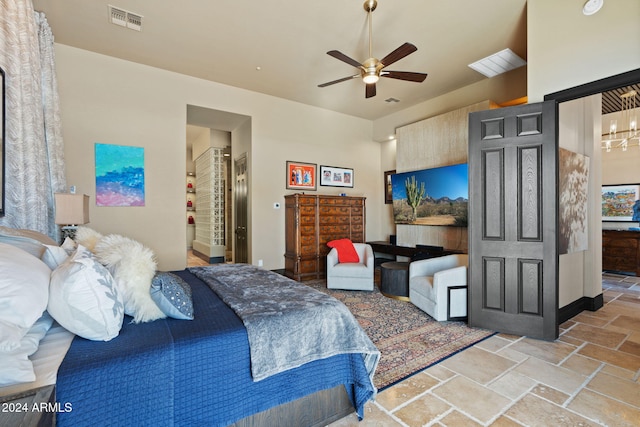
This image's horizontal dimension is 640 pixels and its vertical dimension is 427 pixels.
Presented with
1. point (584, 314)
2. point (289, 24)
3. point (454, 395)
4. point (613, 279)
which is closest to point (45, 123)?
point (289, 24)

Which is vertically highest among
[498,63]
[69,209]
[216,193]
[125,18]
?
[125,18]

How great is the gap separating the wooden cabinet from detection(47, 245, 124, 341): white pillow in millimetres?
7874

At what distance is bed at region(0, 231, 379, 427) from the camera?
1.11 meters

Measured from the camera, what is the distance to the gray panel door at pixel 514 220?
2804 millimetres

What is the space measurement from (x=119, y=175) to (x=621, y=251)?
30.0 ft

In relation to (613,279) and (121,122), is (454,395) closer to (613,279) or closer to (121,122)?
(121,122)

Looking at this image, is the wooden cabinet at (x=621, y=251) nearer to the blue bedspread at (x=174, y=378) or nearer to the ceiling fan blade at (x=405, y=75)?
the ceiling fan blade at (x=405, y=75)

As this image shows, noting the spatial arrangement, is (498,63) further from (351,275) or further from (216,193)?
(216,193)

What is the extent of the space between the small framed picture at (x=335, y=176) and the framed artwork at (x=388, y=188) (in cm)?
96

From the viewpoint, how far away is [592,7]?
2.67 metres

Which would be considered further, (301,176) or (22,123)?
(301,176)

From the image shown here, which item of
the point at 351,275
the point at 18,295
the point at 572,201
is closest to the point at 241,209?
the point at 351,275

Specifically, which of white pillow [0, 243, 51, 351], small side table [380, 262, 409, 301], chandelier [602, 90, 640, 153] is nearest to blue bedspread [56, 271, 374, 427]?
white pillow [0, 243, 51, 351]

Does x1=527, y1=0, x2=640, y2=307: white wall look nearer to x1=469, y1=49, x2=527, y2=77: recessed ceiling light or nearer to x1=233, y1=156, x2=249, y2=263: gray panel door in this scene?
x1=469, y1=49, x2=527, y2=77: recessed ceiling light
